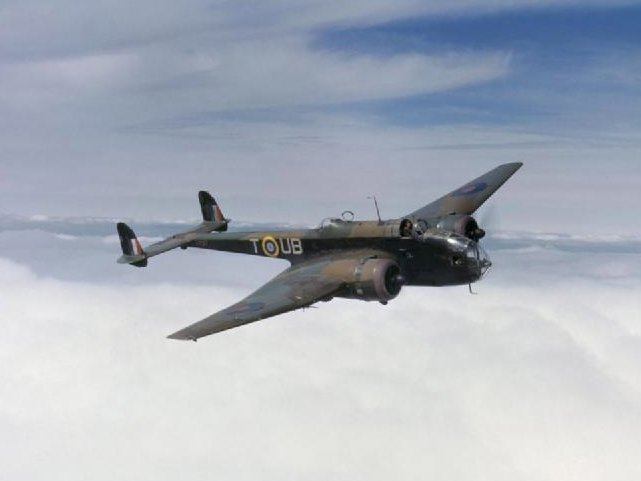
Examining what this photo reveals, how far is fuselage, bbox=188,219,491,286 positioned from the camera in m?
32.6

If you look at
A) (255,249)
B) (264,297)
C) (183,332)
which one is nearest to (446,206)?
(255,249)

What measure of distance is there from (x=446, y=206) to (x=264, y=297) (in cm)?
1531

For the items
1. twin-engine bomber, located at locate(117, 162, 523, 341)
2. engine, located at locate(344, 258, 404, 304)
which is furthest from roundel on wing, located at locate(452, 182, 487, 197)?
engine, located at locate(344, 258, 404, 304)

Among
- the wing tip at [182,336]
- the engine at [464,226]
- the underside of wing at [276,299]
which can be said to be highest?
the engine at [464,226]

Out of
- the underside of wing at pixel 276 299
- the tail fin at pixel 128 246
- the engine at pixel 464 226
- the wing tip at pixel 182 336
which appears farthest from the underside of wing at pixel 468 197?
the tail fin at pixel 128 246

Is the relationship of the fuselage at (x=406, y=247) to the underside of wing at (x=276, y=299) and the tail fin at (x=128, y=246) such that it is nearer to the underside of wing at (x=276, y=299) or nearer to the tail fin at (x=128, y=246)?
the underside of wing at (x=276, y=299)

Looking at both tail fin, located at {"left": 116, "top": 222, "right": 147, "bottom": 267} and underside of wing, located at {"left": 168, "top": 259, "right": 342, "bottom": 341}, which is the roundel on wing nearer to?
underside of wing, located at {"left": 168, "top": 259, "right": 342, "bottom": 341}

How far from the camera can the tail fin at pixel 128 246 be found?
44125mm

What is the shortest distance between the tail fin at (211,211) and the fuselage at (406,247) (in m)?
11.2

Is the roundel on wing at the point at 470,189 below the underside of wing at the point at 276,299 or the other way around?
the other way around

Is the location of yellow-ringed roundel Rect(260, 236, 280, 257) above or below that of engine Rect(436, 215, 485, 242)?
below

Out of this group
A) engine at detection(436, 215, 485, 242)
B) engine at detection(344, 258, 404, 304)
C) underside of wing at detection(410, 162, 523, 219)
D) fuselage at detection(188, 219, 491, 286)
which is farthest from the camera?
underside of wing at detection(410, 162, 523, 219)

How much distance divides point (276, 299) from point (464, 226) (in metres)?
11.3

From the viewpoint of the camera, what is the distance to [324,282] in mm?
31766
